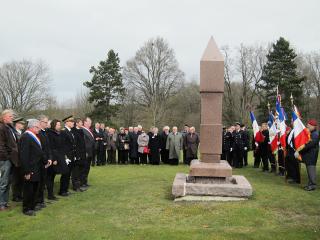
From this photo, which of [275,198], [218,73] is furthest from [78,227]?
[218,73]

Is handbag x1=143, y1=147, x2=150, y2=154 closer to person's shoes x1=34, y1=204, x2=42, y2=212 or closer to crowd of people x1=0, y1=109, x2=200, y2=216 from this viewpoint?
crowd of people x1=0, y1=109, x2=200, y2=216

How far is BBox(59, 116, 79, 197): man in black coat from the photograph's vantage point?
32.6 feet

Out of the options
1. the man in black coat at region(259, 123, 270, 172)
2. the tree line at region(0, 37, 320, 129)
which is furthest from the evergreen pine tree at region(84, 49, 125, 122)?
the man in black coat at region(259, 123, 270, 172)

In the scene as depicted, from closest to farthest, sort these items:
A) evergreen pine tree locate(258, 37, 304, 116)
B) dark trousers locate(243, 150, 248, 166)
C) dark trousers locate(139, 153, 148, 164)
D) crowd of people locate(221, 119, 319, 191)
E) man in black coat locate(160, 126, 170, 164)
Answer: crowd of people locate(221, 119, 319, 191) → dark trousers locate(243, 150, 248, 166) → man in black coat locate(160, 126, 170, 164) → dark trousers locate(139, 153, 148, 164) → evergreen pine tree locate(258, 37, 304, 116)

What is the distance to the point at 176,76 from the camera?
4600 centimetres

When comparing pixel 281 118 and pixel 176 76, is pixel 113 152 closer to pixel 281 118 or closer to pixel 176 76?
pixel 281 118

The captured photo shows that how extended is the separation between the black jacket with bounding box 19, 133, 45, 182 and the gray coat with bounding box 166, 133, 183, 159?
9.97 metres

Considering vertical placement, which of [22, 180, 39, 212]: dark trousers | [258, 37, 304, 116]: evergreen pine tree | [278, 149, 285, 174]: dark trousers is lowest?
[22, 180, 39, 212]: dark trousers

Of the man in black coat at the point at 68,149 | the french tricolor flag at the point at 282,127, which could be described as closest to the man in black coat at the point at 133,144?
the french tricolor flag at the point at 282,127

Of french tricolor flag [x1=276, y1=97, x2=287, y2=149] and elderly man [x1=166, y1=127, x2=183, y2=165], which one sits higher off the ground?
french tricolor flag [x1=276, y1=97, x2=287, y2=149]

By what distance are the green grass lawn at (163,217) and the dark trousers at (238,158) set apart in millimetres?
6156

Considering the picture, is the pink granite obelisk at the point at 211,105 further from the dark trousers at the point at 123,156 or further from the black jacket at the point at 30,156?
the dark trousers at the point at 123,156

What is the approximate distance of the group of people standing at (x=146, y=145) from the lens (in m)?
17.6

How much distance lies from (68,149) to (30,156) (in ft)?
7.01
